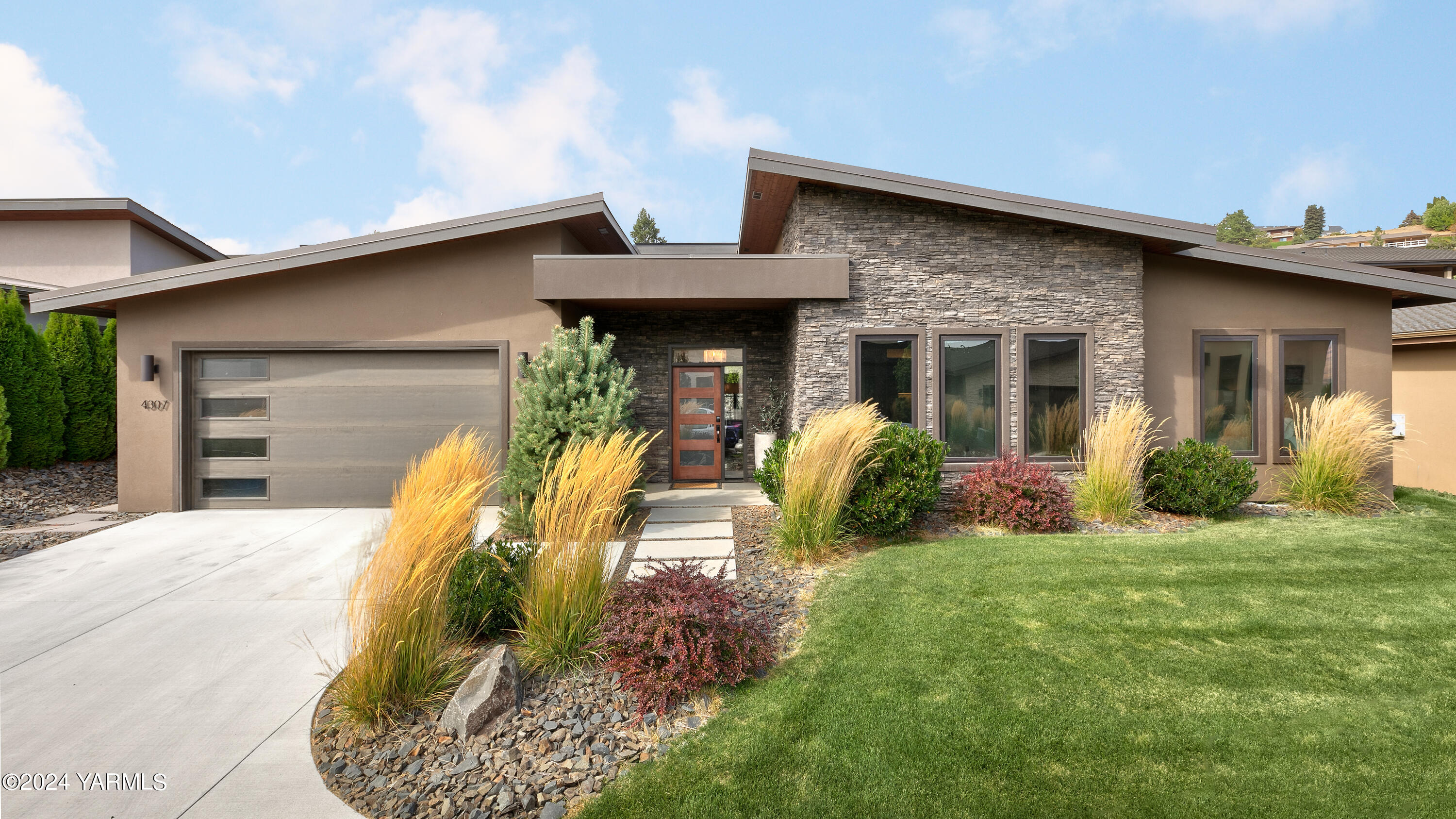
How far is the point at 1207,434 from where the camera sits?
7.76 m

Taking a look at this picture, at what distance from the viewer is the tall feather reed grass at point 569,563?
10.3 ft

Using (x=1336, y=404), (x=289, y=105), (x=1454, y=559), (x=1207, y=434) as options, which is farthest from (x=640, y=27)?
(x=1454, y=559)

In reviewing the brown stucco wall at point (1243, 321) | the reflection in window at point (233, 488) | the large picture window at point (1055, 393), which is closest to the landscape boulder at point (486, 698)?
the large picture window at point (1055, 393)

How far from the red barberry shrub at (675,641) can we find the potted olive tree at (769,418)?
5.16 m

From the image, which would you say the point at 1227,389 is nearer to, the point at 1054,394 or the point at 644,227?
the point at 1054,394

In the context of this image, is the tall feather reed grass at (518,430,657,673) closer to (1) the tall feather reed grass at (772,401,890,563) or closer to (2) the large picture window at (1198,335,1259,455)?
(1) the tall feather reed grass at (772,401,890,563)

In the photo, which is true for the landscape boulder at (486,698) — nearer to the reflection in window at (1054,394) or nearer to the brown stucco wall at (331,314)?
the brown stucco wall at (331,314)

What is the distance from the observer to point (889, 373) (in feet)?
24.1

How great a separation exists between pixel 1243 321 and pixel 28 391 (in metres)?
16.3

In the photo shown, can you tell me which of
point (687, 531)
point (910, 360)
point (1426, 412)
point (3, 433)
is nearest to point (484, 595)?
point (687, 531)

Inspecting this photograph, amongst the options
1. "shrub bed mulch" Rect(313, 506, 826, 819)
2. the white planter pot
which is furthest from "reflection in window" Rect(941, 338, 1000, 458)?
"shrub bed mulch" Rect(313, 506, 826, 819)

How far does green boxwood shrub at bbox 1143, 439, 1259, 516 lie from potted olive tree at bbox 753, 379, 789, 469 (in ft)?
14.4

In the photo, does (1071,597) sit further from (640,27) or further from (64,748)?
(640,27)

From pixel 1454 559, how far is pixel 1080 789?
548 cm
